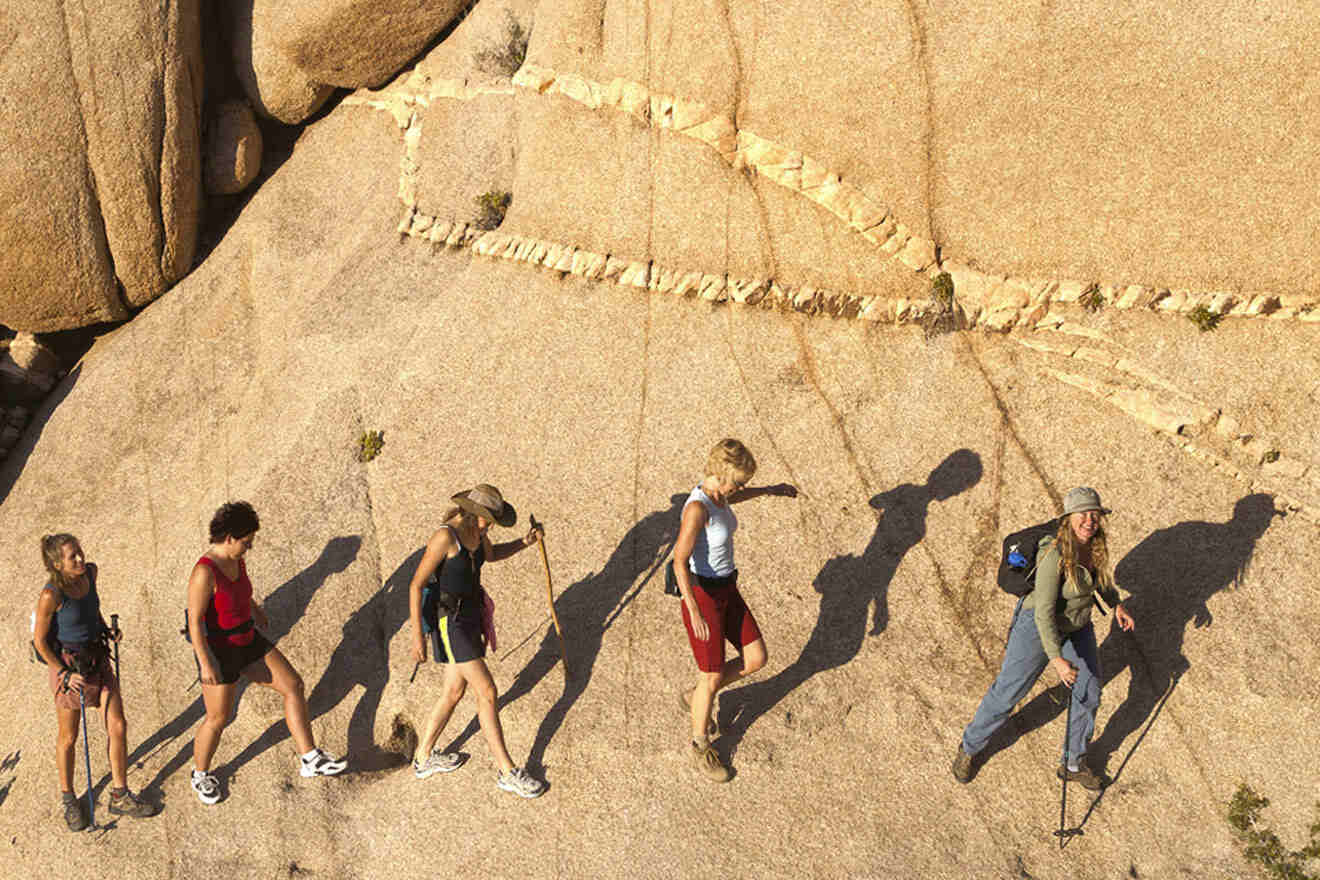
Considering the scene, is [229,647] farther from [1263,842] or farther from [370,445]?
[1263,842]

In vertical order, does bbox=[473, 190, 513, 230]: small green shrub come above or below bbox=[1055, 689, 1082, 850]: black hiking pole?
above

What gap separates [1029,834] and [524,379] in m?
6.17

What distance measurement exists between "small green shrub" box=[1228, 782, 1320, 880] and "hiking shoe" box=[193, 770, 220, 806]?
24.0ft

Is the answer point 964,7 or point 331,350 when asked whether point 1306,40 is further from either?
point 331,350

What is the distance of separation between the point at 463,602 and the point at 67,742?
3276mm

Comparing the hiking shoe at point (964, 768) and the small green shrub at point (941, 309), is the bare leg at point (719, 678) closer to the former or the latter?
the hiking shoe at point (964, 768)

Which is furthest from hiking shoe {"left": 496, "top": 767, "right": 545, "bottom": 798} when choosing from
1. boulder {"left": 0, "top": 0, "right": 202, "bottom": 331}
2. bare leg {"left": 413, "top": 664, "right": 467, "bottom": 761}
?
boulder {"left": 0, "top": 0, "right": 202, "bottom": 331}

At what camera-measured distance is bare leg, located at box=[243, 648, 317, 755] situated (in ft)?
24.7

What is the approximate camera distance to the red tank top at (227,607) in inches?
275

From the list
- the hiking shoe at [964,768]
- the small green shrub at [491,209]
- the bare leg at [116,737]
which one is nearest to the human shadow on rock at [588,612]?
the bare leg at [116,737]

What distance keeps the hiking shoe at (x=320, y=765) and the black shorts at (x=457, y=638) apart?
151cm

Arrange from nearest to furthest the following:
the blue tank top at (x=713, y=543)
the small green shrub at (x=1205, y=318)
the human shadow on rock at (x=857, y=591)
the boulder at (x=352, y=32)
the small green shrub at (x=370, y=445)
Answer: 1. the blue tank top at (x=713, y=543)
2. the human shadow on rock at (x=857, y=591)
3. the small green shrub at (x=1205, y=318)
4. the small green shrub at (x=370, y=445)
5. the boulder at (x=352, y=32)

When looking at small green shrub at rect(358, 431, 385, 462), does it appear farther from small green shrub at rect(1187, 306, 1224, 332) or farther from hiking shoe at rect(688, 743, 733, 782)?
small green shrub at rect(1187, 306, 1224, 332)

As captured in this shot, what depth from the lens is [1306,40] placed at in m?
8.83
